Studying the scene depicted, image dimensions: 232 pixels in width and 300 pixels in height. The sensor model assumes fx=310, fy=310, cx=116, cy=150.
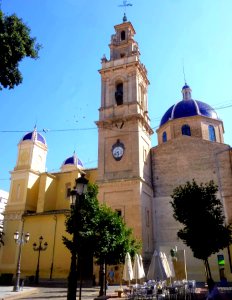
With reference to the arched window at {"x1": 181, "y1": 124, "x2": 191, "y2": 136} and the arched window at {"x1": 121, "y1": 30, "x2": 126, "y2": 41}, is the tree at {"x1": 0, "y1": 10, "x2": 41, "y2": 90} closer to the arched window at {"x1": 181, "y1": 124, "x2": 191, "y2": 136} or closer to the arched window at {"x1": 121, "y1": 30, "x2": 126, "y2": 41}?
the arched window at {"x1": 181, "y1": 124, "x2": 191, "y2": 136}

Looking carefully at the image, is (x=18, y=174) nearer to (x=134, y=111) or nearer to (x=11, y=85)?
(x=134, y=111)

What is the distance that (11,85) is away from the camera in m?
9.55

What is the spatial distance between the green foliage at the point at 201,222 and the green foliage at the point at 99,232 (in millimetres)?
3783

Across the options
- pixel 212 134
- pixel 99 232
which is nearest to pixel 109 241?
pixel 99 232

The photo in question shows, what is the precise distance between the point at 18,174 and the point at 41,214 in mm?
5730

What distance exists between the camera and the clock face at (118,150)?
1039 inches

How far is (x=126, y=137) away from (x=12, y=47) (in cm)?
1824

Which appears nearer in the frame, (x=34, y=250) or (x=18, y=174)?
(x=34, y=250)

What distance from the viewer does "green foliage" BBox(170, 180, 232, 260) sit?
47.1ft

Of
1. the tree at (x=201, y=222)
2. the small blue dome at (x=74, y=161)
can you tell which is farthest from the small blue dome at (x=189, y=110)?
the tree at (x=201, y=222)

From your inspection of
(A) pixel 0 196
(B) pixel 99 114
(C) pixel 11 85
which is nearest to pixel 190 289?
(C) pixel 11 85

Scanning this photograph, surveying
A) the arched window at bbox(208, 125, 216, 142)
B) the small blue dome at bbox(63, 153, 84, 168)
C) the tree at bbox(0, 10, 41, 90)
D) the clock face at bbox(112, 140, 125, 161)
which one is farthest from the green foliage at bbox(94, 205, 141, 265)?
the small blue dome at bbox(63, 153, 84, 168)

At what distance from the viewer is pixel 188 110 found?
31.6 m

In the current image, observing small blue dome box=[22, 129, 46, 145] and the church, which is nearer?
the church
